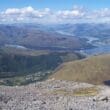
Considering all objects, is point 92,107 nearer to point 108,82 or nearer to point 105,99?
point 105,99

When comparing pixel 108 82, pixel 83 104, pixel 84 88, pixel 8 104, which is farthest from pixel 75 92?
pixel 108 82

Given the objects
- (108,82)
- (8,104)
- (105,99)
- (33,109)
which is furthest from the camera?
(108,82)

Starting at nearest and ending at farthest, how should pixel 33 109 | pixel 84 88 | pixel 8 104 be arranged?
pixel 33 109 < pixel 8 104 < pixel 84 88

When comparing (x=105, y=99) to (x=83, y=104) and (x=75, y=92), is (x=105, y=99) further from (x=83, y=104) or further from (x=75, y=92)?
(x=75, y=92)

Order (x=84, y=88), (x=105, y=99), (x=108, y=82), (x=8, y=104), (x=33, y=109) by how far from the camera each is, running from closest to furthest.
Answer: (x=33, y=109), (x=8, y=104), (x=105, y=99), (x=84, y=88), (x=108, y=82)

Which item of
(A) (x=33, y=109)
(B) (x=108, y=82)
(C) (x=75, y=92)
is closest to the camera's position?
(A) (x=33, y=109)

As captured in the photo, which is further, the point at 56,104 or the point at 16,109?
the point at 56,104

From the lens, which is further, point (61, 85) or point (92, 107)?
point (61, 85)

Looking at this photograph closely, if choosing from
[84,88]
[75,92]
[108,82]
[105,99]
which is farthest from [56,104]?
[108,82]
